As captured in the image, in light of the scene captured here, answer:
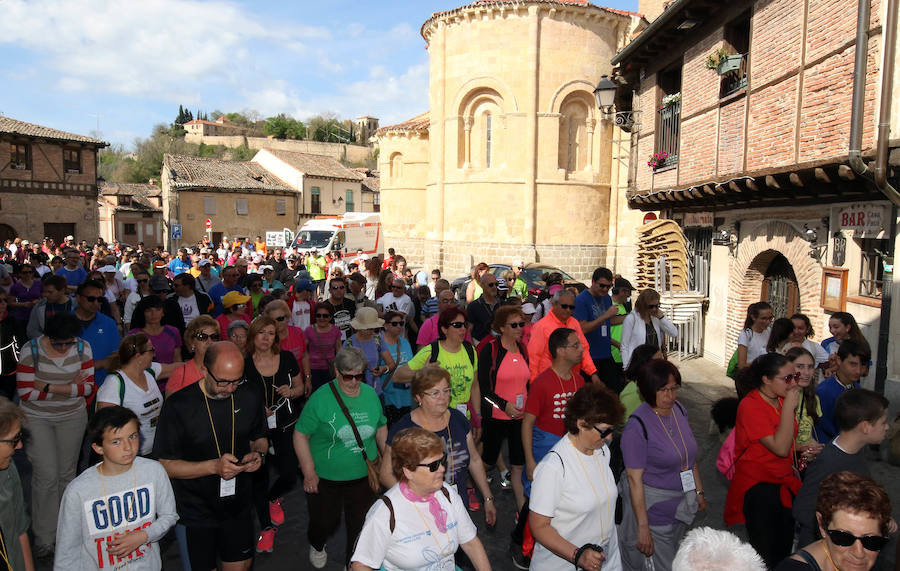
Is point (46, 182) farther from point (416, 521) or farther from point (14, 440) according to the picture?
point (416, 521)

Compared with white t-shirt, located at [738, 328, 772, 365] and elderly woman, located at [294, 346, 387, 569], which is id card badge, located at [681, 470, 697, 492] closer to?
elderly woman, located at [294, 346, 387, 569]

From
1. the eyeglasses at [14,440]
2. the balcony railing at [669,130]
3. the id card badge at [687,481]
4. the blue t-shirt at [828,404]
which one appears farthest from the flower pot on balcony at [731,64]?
the eyeglasses at [14,440]

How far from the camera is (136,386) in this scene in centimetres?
445

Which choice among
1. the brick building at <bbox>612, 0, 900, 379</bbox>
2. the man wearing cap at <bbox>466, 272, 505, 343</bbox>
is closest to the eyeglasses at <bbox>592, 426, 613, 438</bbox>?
the man wearing cap at <bbox>466, 272, 505, 343</bbox>

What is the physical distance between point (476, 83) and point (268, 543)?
70.5 feet

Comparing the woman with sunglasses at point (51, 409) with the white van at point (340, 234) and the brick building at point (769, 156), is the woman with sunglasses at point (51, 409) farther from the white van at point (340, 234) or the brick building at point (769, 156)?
the white van at point (340, 234)

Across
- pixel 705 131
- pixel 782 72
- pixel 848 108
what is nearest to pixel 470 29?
pixel 705 131

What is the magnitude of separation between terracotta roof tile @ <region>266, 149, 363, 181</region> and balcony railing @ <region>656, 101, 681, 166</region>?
110ft

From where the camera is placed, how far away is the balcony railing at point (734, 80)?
1017 cm

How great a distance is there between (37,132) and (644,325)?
35.5m

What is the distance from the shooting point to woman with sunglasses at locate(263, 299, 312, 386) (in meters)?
5.79

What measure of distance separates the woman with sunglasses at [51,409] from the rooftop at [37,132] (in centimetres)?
3212

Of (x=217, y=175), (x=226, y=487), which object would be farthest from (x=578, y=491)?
(x=217, y=175)

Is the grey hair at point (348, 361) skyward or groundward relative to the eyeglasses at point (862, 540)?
skyward
